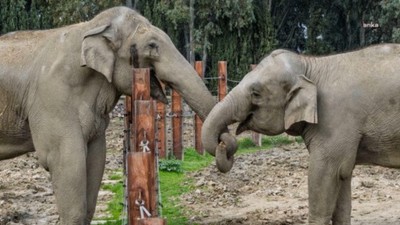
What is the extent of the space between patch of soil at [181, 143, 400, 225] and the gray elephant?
5.66 feet

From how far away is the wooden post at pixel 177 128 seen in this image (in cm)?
1276

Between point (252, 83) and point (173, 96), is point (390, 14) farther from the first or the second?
point (252, 83)

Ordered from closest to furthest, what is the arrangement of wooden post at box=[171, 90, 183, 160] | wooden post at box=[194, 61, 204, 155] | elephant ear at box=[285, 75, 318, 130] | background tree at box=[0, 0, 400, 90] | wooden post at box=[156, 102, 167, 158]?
1. elephant ear at box=[285, 75, 318, 130]
2. wooden post at box=[156, 102, 167, 158]
3. wooden post at box=[171, 90, 183, 160]
4. wooden post at box=[194, 61, 204, 155]
5. background tree at box=[0, 0, 400, 90]

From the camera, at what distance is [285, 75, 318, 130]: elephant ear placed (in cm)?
630

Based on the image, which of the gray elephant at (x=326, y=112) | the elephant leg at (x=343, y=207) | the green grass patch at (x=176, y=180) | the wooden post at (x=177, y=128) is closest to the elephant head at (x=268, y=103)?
the gray elephant at (x=326, y=112)

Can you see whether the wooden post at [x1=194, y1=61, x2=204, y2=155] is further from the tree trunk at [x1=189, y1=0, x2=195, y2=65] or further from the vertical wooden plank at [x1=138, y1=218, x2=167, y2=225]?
the tree trunk at [x1=189, y1=0, x2=195, y2=65]

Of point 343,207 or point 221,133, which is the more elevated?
point 221,133

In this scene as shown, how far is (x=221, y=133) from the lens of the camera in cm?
651

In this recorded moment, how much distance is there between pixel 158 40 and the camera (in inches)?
257

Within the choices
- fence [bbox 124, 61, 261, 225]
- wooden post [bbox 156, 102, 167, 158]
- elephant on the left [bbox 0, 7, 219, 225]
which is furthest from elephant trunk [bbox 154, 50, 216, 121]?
wooden post [bbox 156, 102, 167, 158]

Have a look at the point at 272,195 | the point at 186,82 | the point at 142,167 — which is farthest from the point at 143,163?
the point at 272,195

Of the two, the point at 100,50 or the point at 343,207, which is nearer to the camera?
the point at 100,50

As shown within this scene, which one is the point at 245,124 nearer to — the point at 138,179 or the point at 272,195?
the point at 138,179

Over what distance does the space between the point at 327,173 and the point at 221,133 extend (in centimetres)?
89
